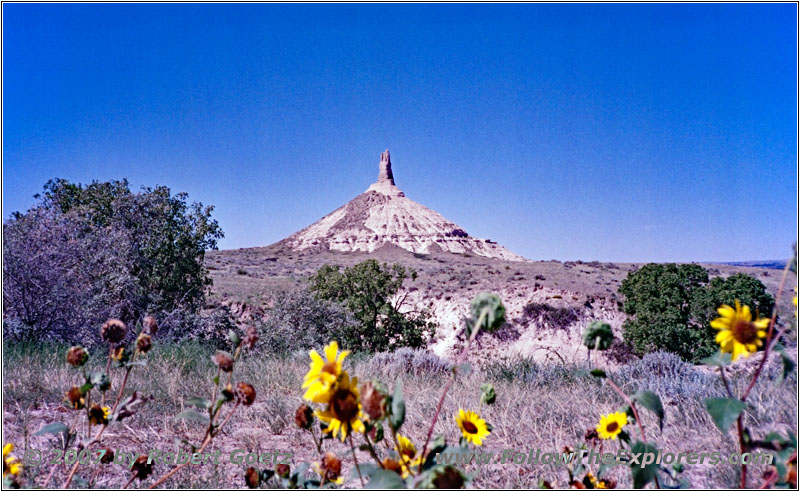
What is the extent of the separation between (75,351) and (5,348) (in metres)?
4.95

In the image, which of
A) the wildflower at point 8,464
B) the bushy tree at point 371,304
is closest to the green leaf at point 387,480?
the wildflower at point 8,464

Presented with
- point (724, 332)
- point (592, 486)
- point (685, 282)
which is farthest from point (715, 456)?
point (685, 282)

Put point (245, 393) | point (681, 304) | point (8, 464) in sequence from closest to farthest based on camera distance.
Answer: point (245, 393) < point (8, 464) < point (681, 304)

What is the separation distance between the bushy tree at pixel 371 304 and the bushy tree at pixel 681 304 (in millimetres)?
5541

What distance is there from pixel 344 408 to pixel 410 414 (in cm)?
263

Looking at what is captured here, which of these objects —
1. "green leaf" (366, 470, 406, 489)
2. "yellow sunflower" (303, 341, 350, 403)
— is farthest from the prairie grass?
"yellow sunflower" (303, 341, 350, 403)

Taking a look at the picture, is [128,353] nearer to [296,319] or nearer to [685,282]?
[296,319]

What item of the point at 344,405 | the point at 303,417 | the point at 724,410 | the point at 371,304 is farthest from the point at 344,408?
the point at 371,304

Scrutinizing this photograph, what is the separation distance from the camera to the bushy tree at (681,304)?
414 inches

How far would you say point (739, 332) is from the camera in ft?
4.30

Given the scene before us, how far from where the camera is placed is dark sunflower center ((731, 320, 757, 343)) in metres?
1.28

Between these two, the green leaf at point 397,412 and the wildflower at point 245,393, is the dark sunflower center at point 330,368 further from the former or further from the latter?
the wildflower at point 245,393

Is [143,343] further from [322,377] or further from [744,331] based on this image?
[744,331]

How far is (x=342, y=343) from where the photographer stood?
998cm
